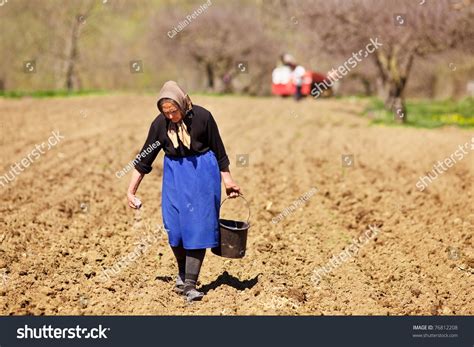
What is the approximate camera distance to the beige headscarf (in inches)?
235

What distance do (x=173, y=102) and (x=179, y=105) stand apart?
5cm

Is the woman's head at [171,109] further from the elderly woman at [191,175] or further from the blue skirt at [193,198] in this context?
the blue skirt at [193,198]

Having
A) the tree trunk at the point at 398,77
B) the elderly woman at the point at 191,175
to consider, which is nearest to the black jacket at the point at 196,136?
the elderly woman at the point at 191,175

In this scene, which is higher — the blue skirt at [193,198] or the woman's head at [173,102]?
the woman's head at [173,102]

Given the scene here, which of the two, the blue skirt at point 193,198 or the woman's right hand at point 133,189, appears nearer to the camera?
the blue skirt at point 193,198

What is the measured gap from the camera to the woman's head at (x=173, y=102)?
596 centimetres

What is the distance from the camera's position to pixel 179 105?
5.98 meters

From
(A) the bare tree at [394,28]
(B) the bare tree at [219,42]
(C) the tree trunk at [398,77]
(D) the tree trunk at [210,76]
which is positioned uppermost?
(B) the bare tree at [219,42]

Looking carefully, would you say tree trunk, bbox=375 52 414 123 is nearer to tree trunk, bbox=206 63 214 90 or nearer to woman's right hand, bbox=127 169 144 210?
woman's right hand, bbox=127 169 144 210

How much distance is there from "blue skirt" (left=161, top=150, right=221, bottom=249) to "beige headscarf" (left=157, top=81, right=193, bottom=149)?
18cm

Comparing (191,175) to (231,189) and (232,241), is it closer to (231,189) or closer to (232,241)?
(231,189)

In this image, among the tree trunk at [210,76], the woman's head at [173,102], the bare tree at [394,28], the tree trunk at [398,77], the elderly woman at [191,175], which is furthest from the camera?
the tree trunk at [210,76]

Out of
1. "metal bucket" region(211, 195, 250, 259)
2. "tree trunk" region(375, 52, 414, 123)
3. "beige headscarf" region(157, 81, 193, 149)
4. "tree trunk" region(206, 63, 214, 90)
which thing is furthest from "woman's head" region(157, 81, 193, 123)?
"tree trunk" region(206, 63, 214, 90)
